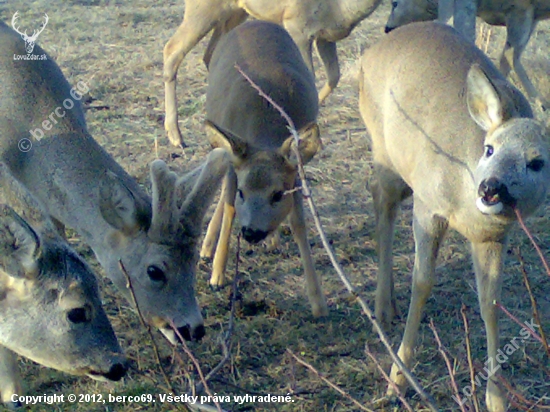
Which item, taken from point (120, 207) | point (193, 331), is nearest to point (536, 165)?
point (193, 331)

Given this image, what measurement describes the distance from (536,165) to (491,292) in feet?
2.85

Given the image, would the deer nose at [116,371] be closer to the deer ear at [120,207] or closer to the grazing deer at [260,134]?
the deer ear at [120,207]

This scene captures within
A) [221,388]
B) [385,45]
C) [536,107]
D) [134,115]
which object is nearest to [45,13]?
[134,115]

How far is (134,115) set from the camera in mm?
8742

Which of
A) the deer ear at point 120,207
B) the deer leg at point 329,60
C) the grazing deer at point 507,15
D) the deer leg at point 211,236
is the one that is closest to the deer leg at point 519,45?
the grazing deer at point 507,15

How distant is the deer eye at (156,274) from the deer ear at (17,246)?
2.28 ft

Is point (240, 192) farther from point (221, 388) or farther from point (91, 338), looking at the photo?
point (91, 338)

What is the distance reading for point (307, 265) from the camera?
5.43m

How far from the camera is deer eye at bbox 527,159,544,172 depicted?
359 centimetres

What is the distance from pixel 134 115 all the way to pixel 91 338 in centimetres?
536

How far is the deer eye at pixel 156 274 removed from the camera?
4098 mm

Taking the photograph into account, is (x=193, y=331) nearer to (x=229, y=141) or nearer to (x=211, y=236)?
(x=229, y=141)

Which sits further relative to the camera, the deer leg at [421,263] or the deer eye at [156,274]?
the deer leg at [421,263]

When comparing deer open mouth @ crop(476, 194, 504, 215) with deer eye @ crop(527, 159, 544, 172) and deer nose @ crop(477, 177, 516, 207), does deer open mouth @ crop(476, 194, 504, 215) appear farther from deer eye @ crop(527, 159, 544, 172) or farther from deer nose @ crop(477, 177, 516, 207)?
deer eye @ crop(527, 159, 544, 172)
